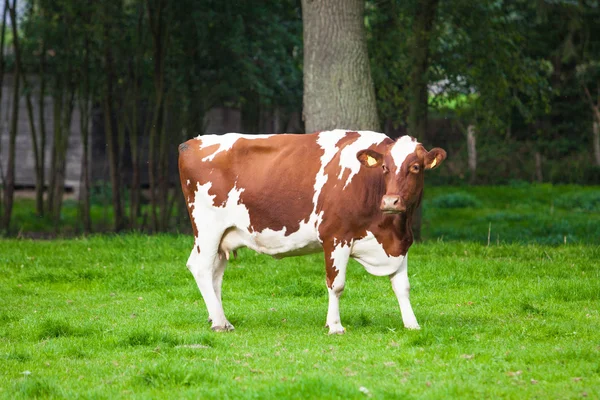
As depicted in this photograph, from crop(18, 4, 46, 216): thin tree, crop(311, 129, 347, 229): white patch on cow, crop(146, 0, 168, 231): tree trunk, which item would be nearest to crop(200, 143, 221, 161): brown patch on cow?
crop(311, 129, 347, 229): white patch on cow

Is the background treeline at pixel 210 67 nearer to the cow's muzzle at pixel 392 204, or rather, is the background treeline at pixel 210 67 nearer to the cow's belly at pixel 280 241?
the cow's belly at pixel 280 241

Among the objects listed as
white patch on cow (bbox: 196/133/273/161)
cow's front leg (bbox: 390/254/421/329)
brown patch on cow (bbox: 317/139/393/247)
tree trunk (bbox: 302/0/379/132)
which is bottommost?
cow's front leg (bbox: 390/254/421/329)

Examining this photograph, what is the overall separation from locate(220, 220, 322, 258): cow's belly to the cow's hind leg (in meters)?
0.22

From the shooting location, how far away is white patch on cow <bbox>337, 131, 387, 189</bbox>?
808 cm

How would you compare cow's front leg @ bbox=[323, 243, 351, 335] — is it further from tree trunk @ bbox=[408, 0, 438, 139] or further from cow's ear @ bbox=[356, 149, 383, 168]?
tree trunk @ bbox=[408, 0, 438, 139]

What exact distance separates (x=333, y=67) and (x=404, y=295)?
5.51 meters

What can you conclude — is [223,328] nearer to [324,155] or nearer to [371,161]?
[324,155]

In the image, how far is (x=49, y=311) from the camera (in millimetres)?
9367

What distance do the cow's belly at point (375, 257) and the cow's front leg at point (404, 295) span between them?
8cm

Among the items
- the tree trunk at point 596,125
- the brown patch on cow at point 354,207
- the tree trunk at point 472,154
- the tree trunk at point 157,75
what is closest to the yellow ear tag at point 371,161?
the brown patch on cow at point 354,207

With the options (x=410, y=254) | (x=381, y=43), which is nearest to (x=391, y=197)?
(x=410, y=254)

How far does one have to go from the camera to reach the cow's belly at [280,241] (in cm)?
820

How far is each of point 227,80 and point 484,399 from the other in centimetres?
1447

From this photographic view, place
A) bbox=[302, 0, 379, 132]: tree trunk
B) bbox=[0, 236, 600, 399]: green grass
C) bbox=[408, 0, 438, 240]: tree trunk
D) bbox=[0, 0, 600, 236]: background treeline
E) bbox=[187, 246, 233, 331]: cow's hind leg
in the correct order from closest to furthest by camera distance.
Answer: bbox=[0, 236, 600, 399]: green grass
bbox=[187, 246, 233, 331]: cow's hind leg
bbox=[302, 0, 379, 132]: tree trunk
bbox=[408, 0, 438, 240]: tree trunk
bbox=[0, 0, 600, 236]: background treeline
